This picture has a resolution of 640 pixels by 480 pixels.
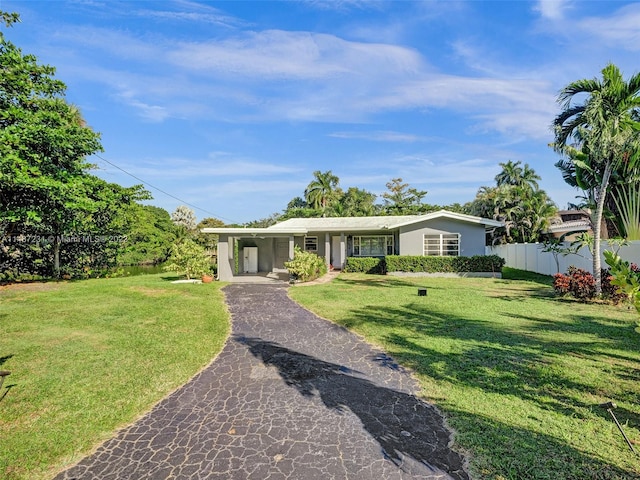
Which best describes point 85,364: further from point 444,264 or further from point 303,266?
point 444,264

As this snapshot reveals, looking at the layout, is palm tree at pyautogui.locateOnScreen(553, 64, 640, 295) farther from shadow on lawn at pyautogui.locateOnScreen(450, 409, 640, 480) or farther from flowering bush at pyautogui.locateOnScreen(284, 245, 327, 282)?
flowering bush at pyautogui.locateOnScreen(284, 245, 327, 282)

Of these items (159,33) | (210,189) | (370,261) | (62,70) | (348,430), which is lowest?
(348,430)

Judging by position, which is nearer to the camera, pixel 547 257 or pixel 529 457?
pixel 529 457

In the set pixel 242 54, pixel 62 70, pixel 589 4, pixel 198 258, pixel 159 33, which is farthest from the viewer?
pixel 198 258

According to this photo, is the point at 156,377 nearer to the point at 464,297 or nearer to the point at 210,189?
the point at 464,297

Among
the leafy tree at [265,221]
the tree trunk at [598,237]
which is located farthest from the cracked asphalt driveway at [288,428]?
the leafy tree at [265,221]

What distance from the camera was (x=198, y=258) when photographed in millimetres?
18672

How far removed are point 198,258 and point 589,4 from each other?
61.9 ft

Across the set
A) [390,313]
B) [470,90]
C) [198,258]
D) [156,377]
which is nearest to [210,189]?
[198,258]

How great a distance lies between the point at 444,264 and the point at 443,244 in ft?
4.86

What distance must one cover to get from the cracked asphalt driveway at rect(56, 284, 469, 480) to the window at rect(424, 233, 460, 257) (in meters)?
15.1

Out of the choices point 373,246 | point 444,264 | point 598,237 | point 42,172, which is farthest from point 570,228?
point 42,172

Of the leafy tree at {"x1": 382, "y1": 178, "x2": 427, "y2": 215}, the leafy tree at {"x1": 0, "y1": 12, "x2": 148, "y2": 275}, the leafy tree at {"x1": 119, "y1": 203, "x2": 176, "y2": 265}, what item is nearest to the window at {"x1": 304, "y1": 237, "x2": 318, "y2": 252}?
the leafy tree at {"x1": 0, "y1": 12, "x2": 148, "y2": 275}

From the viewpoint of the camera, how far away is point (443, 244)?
67.8ft
